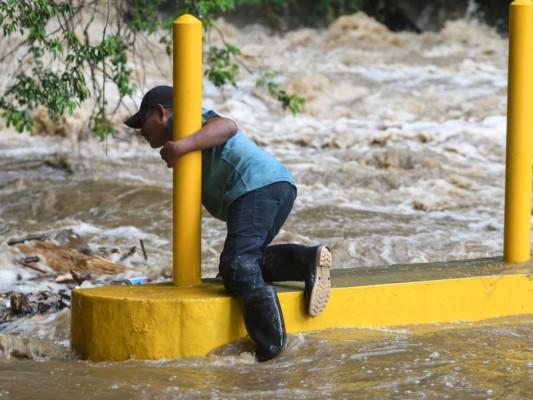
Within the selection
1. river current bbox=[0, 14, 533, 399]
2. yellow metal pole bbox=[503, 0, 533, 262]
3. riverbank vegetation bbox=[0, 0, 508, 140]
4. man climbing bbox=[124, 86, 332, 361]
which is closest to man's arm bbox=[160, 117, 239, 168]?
man climbing bbox=[124, 86, 332, 361]

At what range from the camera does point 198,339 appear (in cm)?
377

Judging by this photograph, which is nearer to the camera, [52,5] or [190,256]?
[190,256]

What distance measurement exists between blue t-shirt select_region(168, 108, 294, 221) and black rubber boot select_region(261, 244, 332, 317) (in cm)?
29

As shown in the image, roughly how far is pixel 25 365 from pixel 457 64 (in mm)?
15531

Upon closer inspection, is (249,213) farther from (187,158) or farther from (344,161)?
(344,161)

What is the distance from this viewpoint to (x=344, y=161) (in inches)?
469

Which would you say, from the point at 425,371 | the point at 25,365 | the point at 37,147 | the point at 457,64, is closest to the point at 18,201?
the point at 37,147

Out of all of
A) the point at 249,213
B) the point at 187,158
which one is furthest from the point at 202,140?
the point at 249,213

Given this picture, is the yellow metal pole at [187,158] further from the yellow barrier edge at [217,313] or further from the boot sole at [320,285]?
the boot sole at [320,285]

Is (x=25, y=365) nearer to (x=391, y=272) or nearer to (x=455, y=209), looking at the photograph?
(x=391, y=272)

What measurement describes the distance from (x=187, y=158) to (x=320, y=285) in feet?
2.44

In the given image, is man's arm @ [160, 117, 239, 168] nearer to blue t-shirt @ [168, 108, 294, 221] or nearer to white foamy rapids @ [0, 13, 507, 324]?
blue t-shirt @ [168, 108, 294, 221]

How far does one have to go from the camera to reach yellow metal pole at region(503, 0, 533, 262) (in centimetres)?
439

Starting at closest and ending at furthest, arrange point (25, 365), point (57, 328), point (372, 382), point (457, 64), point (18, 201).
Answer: point (372, 382), point (25, 365), point (57, 328), point (18, 201), point (457, 64)
